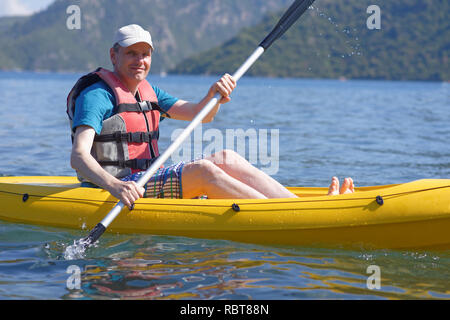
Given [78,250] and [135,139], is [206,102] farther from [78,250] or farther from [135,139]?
[78,250]

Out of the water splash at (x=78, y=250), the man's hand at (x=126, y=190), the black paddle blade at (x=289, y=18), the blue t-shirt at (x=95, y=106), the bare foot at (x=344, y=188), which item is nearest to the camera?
the man's hand at (x=126, y=190)

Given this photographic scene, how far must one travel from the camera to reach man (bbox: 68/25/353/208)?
3883 mm

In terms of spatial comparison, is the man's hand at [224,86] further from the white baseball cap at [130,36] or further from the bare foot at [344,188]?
the bare foot at [344,188]

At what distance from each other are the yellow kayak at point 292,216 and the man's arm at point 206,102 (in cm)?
72

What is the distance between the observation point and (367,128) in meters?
14.3

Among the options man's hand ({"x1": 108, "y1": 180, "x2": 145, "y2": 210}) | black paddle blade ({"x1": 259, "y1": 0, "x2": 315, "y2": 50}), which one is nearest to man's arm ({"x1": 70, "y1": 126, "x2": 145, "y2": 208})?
man's hand ({"x1": 108, "y1": 180, "x2": 145, "y2": 210})

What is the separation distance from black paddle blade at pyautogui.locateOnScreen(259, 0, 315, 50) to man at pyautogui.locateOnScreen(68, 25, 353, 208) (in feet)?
2.97

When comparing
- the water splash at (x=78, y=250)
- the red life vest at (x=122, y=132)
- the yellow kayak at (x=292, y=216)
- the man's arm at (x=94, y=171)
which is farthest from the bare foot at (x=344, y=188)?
the water splash at (x=78, y=250)

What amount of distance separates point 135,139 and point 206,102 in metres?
0.62

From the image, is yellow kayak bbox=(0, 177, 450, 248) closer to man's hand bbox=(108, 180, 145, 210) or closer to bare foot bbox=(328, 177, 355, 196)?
bare foot bbox=(328, 177, 355, 196)

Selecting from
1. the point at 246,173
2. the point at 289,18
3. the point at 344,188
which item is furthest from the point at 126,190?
the point at 289,18

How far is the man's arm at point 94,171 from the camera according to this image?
12.0 feet

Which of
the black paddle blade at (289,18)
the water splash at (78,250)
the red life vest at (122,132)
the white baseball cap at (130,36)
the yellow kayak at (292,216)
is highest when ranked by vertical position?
the black paddle blade at (289,18)

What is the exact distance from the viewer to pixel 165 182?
416 centimetres
